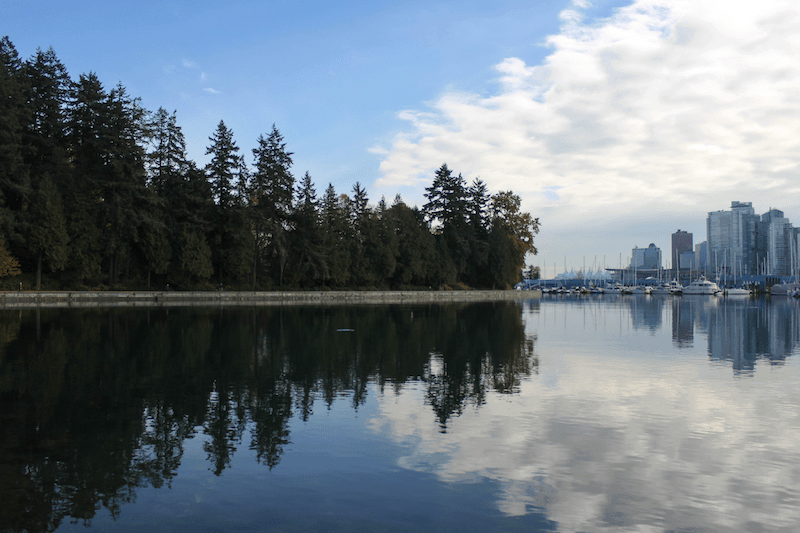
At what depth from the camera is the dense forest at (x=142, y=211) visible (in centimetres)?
5650

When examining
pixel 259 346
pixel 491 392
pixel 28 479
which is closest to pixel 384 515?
pixel 28 479

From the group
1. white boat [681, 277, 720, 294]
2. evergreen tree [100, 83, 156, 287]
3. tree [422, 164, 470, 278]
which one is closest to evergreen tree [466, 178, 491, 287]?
tree [422, 164, 470, 278]

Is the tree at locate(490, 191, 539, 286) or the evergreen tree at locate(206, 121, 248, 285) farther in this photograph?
the tree at locate(490, 191, 539, 286)

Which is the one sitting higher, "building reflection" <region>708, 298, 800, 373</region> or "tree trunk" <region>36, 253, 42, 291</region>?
"tree trunk" <region>36, 253, 42, 291</region>

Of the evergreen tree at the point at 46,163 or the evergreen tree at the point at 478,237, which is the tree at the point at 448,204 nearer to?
the evergreen tree at the point at 478,237

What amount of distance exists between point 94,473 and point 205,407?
404cm

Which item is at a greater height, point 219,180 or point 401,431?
point 219,180

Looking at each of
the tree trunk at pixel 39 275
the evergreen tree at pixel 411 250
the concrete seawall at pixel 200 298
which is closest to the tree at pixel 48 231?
the tree trunk at pixel 39 275

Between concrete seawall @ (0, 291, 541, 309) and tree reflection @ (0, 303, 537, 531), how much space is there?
24.8 m

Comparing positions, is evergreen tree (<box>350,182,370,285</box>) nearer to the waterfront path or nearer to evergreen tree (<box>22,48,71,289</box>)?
the waterfront path

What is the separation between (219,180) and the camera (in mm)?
69125

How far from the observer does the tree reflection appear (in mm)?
7883

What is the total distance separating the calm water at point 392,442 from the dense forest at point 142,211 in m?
42.1

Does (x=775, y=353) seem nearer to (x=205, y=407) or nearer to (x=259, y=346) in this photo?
(x=259, y=346)
